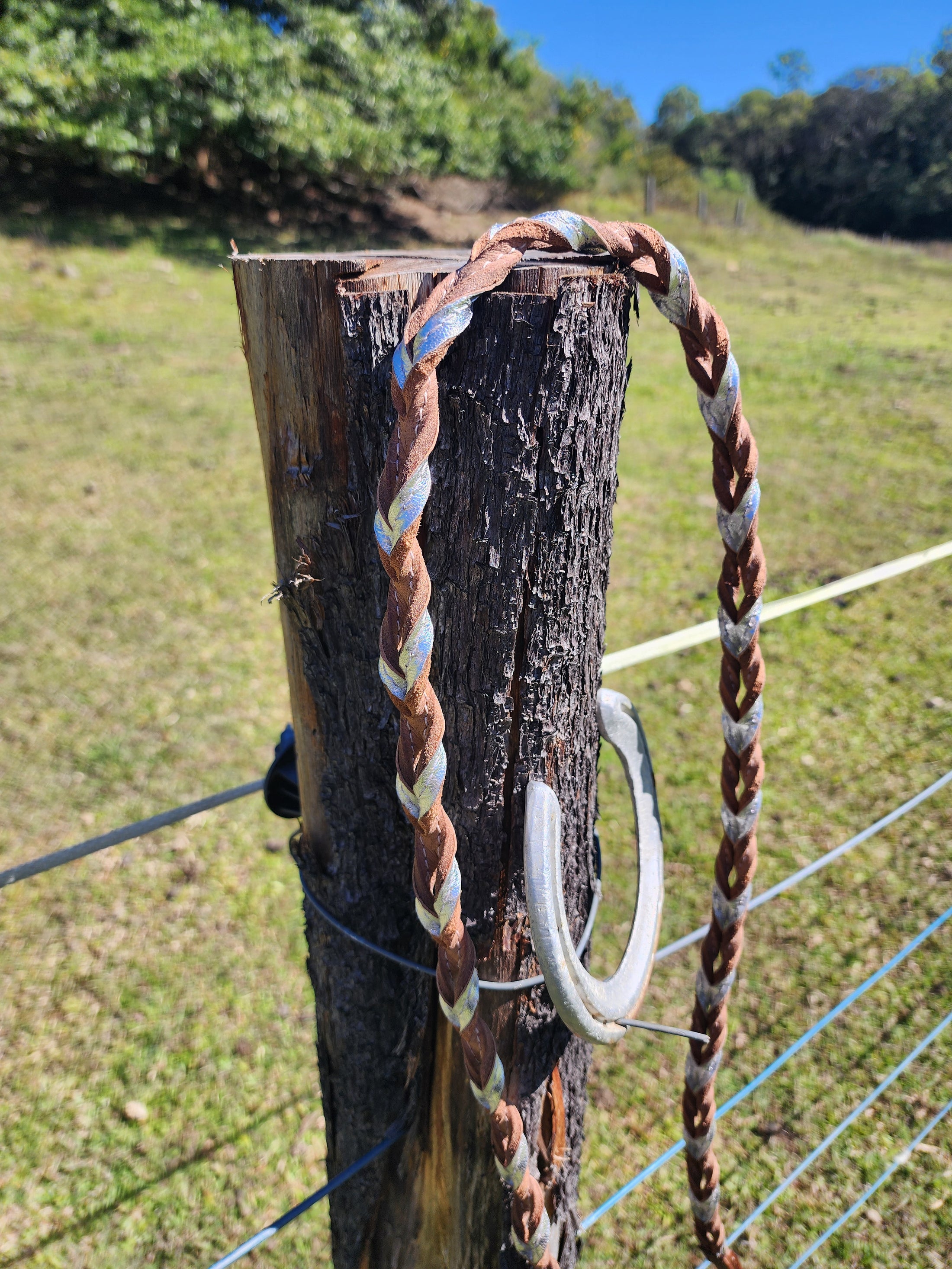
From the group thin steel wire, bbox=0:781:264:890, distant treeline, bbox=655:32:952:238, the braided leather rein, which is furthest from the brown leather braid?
distant treeline, bbox=655:32:952:238

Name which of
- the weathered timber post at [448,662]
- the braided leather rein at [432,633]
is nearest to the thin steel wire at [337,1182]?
the weathered timber post at [448,662]

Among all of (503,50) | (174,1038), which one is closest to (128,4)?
(503,50)

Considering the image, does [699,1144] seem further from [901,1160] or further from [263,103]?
[263,103]

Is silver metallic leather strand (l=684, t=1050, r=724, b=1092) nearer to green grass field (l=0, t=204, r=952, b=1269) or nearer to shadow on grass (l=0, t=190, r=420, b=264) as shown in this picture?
green grass field (l=0, t=204, r=952, b=1269)

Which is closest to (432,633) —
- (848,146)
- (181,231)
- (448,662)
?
(448,662)

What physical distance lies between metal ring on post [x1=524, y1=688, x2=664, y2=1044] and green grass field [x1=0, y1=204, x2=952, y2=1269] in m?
1.54

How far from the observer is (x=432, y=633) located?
28.2 inches

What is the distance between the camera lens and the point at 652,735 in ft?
12.1

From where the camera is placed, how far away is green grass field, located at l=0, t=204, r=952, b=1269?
7.07ft

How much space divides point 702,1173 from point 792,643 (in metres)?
3.56

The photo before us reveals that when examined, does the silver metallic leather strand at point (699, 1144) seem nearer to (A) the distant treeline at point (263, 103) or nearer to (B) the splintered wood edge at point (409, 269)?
(B) the splintered wood edge at point (409, 269)

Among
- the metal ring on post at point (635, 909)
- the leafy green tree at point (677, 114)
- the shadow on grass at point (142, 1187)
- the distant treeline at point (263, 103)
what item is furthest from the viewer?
the leafy green tree at point (677, 114)

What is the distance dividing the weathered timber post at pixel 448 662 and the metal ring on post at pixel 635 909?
0.16 ft

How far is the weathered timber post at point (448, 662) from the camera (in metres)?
0.78
